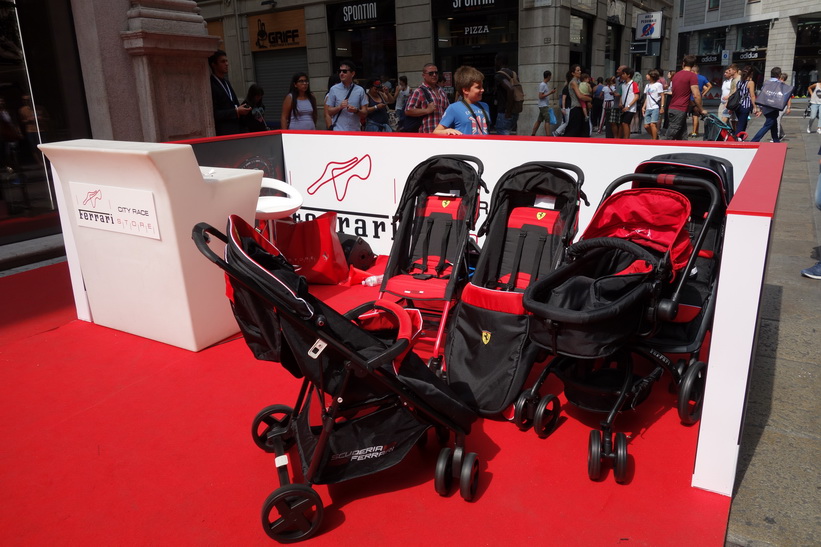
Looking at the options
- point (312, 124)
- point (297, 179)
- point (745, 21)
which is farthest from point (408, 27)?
point (745, 21)

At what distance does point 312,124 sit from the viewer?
8422mm

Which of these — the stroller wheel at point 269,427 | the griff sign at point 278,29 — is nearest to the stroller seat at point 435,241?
the stroller wheel at point 269,427

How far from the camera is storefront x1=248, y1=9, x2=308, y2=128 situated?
2056 centimetres

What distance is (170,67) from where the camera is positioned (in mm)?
8133

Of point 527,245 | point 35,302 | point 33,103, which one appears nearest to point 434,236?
point 527,245

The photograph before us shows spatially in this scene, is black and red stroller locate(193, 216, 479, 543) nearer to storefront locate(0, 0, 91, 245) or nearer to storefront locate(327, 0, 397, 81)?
Answer: storefront locate(0, 0, 91, 245)

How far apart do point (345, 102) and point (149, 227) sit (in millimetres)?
4566

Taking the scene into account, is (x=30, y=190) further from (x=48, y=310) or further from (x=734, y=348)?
(x=734, y=348)

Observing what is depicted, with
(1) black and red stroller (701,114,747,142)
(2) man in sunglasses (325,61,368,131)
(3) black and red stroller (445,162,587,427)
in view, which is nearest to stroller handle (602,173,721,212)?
(3) black and red stroller (445,162,587,427)

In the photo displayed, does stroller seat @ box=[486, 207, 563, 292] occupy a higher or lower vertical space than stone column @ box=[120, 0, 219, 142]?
lower

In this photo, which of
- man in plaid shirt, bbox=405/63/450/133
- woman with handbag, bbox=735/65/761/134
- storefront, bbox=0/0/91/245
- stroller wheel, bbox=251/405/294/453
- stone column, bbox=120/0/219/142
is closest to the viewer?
stroller wheel, bbox=251/405/294/453

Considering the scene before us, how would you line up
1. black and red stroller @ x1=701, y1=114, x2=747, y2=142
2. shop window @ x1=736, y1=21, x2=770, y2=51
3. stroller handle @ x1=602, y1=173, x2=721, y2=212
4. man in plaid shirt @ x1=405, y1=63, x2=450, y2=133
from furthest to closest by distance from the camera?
shop window @ x1=736, y1=21, x2=770, y2=51
black and red stroller @ x1=701, y1=114, x2=747, y2=142
man in plaid shirt @ x1=405, y1=63, x2=450, y2=133
stroller handle @ x1=602, y1=173, x2=721, y2=212

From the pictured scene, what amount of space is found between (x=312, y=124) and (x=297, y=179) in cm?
175

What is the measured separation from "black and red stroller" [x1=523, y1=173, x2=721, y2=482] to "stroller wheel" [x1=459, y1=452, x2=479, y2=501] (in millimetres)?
554
